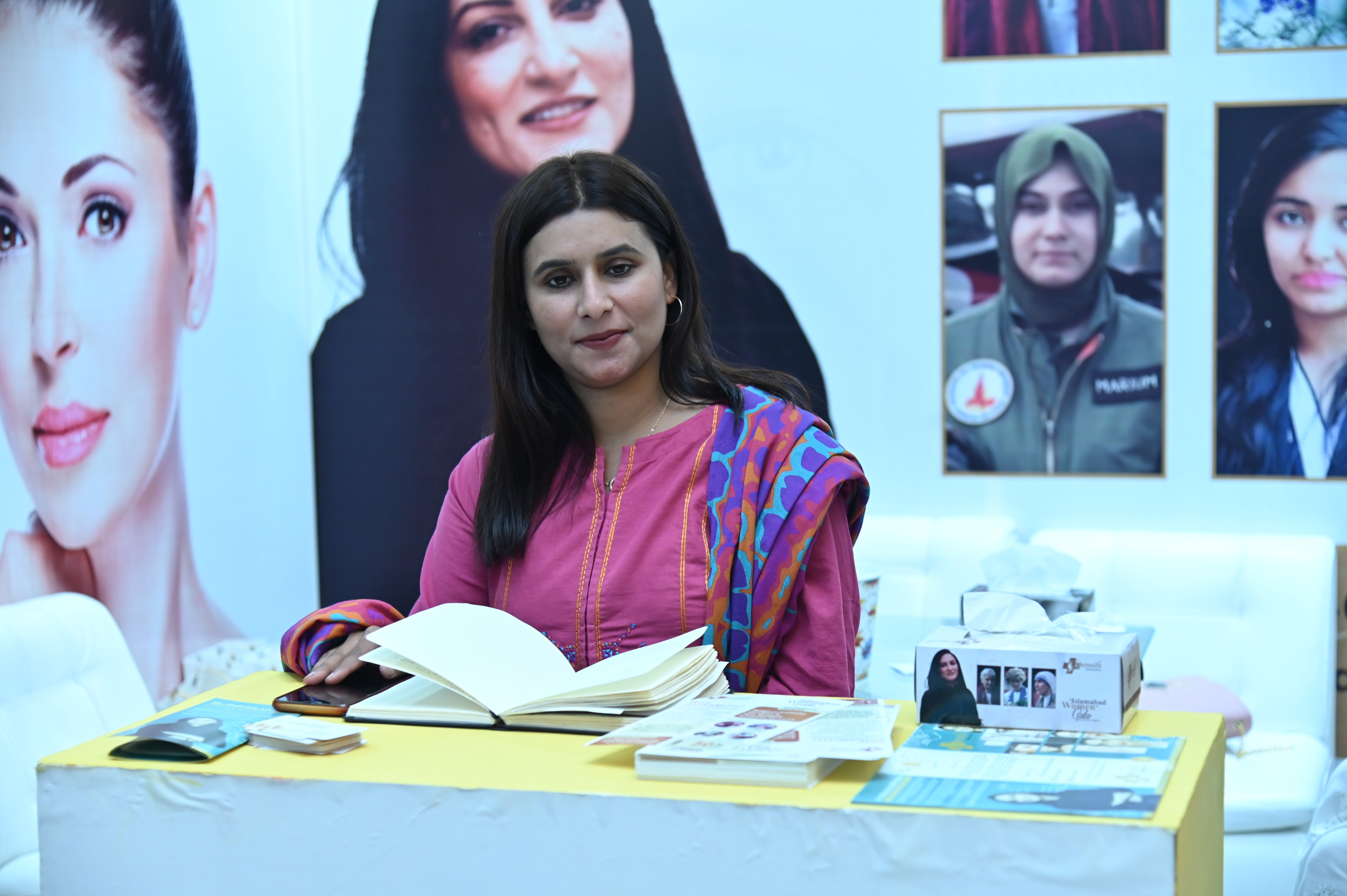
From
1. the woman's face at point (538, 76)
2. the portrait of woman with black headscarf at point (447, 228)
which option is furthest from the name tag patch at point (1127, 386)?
the woman's face at point (538, 76)

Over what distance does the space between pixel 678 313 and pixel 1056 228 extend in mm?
2246

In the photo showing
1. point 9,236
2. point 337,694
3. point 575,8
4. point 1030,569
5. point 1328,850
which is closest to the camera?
point 337,694

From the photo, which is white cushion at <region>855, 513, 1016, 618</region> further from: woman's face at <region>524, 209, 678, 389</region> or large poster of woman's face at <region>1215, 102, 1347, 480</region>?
woman's face at <region>524, 209, 678, 389</region>

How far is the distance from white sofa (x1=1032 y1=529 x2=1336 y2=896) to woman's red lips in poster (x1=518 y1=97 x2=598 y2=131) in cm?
194

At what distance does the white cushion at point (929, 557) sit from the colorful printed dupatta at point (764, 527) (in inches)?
82.0

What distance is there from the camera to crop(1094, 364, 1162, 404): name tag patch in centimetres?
372

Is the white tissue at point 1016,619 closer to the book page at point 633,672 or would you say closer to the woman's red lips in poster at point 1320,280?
the book page at point 633,672

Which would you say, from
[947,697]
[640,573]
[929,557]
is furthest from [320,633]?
[929,557]

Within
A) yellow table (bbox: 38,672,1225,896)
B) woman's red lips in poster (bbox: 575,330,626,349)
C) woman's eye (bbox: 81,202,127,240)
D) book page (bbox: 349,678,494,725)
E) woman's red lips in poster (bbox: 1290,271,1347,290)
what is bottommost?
yellow table (bbox: 38,672,1225,896)

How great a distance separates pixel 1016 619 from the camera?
1344mm

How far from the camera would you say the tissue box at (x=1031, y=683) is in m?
1.20

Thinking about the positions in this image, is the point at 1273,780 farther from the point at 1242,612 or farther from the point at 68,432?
the point at 68,432

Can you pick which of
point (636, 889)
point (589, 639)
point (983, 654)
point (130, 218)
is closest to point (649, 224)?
point (589, 639)

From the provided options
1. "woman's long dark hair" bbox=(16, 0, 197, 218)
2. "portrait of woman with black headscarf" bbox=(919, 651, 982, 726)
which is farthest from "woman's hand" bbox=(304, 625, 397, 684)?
"woman's long dark hair" bbox=(16, 0, 197, 218)
